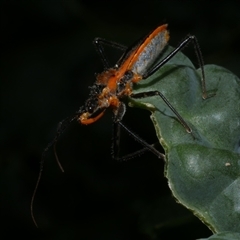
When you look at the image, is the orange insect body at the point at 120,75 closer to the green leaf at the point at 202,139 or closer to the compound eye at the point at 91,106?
the compound eye at the point at 91,106

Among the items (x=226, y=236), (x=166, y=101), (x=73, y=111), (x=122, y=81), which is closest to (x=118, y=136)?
(x=122, y=81)

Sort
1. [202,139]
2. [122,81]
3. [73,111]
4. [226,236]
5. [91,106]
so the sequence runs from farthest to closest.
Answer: [73,111] → [91,106] → [122,81] → [202,139] → [226,236]

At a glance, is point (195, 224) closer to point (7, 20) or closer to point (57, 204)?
point (57, 204)

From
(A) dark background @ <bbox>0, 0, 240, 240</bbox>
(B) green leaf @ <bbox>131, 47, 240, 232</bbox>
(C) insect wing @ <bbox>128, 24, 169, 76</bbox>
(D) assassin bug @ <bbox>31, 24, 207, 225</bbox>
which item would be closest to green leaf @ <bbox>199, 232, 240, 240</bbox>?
(B) green leaf @ <bbox>131, 47, 240, 232</bbox>

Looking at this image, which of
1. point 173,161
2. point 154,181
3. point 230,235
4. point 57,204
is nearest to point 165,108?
point 173,161

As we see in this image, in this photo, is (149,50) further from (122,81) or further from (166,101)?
(166,101)
